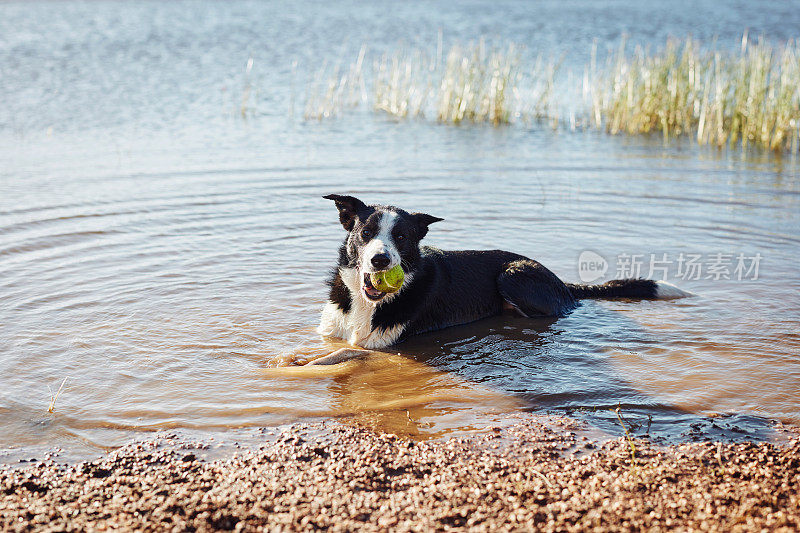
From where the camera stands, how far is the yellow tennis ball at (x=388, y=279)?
6305 mm

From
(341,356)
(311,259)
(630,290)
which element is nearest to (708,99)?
(630,290)

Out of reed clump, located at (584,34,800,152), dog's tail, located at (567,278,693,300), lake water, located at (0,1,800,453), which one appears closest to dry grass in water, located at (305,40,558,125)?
lake water, located at (0,1,800,453)

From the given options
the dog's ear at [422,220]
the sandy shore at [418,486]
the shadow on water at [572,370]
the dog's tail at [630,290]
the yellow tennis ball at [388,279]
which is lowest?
the sandy shore at [418,486]

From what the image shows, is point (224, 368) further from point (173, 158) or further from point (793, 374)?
point (173, 158)

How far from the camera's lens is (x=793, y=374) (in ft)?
19.4

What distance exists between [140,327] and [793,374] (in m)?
5.50

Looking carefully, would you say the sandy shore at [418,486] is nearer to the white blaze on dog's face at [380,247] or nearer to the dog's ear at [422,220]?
the white blaze on dog's face at [380,247]

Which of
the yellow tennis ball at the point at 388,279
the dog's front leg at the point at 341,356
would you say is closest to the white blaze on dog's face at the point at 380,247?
the yellow tennis ball at the point at 388,279

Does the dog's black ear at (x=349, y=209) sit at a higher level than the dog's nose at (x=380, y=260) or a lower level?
higher

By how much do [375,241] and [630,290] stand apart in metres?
3.14

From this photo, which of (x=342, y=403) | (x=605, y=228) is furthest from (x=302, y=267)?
(x=605, y=228)

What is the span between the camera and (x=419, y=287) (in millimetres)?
6895

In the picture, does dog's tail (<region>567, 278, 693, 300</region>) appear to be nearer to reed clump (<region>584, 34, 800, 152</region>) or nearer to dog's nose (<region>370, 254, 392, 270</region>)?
dog's nose (<region>370, 254, 392, 270</region>)

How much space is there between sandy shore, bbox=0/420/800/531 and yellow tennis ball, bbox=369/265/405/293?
1735 mm
